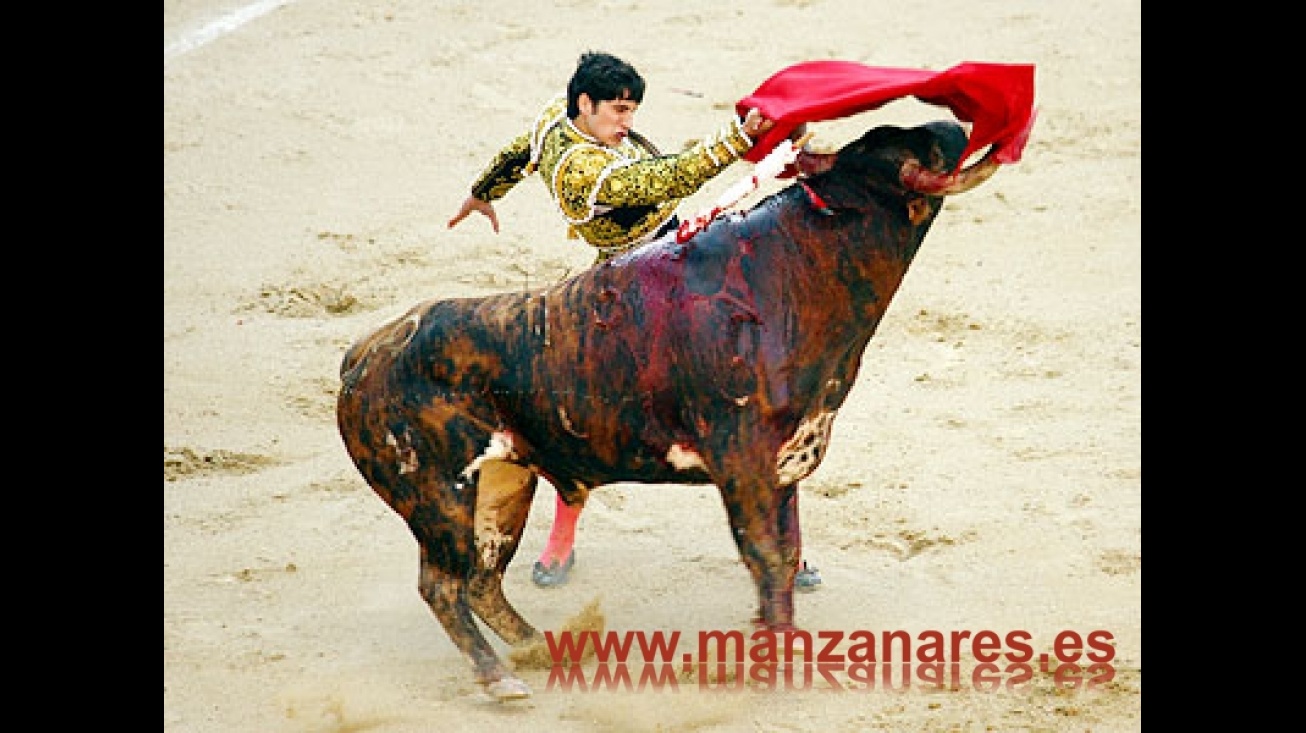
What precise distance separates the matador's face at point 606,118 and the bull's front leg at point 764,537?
1089mm

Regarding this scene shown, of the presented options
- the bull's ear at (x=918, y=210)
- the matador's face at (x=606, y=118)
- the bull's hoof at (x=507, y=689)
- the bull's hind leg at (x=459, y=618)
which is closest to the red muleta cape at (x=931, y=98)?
the bull's ear at (x=918, y=210)

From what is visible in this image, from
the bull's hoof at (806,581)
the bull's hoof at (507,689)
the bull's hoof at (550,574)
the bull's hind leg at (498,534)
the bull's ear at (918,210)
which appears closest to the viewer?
the bull's ear at (918,210)

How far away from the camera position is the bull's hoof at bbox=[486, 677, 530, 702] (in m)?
6.04

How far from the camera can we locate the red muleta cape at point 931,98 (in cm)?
554

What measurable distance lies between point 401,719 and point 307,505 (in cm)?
179

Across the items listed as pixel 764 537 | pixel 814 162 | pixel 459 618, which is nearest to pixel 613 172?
pixel 814 162

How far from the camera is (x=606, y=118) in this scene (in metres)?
6.08

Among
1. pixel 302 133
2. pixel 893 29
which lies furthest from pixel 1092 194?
pixel 302 133

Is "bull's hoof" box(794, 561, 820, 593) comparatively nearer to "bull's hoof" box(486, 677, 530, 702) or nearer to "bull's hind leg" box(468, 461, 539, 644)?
"bull's hind leg" box(468, 461, 539, 644)

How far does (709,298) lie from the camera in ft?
19.1

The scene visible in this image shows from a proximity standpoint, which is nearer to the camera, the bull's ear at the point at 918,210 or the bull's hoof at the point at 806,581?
the bull's ear at the point at 918,210

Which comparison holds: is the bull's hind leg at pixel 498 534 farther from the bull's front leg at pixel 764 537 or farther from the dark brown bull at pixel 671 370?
the bull's front leg at pixel 764 537

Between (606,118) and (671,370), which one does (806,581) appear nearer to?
(671,370)

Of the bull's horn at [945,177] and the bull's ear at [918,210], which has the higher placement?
the bull's horn at [945,177]
